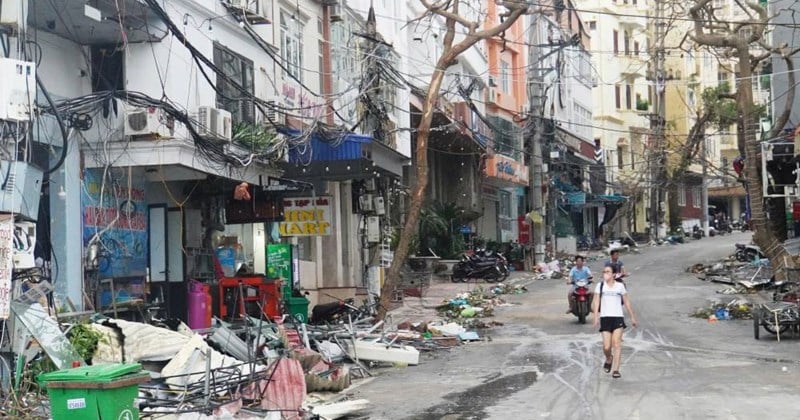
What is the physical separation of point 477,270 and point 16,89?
2629 centimetres

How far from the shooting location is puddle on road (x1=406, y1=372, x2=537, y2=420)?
12.0 meters

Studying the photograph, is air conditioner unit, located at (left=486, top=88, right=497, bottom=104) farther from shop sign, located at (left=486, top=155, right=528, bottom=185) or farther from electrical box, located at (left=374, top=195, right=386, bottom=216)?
electrical box, located at (left=374, top=195, right=386, bottom=216)

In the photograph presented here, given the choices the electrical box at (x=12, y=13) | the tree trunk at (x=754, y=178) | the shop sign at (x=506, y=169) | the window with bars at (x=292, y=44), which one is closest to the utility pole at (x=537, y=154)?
the shop sign at (x=506, y=169)

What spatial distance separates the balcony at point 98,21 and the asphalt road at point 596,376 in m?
6.53

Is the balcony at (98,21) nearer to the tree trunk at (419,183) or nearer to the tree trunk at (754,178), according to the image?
the tree trunk at (419,183)

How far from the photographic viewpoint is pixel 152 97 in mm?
16281

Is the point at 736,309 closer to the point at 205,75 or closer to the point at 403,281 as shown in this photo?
the point at 403,281

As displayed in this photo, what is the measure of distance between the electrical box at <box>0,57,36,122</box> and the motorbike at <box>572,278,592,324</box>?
1473 cm

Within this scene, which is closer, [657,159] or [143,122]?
[143,122]

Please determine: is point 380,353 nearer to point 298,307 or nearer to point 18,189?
point 298,307

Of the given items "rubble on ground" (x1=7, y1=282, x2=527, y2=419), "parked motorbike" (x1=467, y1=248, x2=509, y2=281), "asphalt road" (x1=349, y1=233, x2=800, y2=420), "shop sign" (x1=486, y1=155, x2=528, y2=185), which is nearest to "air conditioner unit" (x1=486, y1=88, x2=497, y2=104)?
"shop sign" (x1=486, y1=155, x2=528, y2=185)

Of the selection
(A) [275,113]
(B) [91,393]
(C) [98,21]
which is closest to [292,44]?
(A) [275,113]

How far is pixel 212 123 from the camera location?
1661 centimetres

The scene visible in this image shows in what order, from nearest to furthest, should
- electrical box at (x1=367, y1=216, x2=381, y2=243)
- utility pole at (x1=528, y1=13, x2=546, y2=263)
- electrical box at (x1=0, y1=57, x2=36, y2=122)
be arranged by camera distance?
electrical box at (x1=0, y1=57, x2=36, y2=122)
electrical box at (x1=367, y1=216, x2=381, y2=243)
utility pole at (x1=528, y1=13, x2=546, y2=263)
